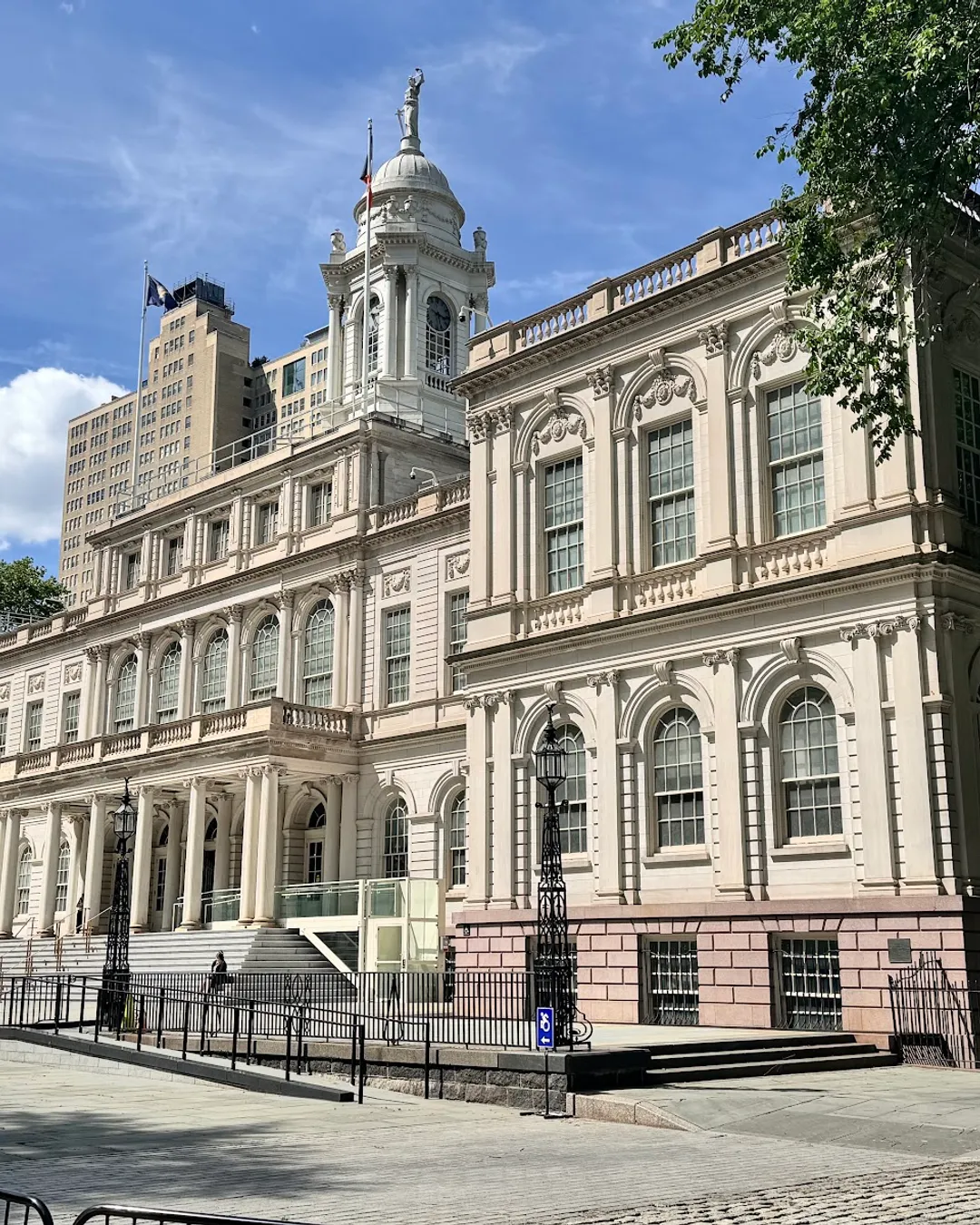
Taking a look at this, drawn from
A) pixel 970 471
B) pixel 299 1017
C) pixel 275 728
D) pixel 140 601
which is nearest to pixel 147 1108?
pixel 299 1017

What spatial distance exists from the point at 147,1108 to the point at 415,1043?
405cm

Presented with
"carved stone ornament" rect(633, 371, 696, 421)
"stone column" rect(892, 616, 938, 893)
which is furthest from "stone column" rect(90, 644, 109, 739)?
"stone column" rect(892, 616, 938, 893)

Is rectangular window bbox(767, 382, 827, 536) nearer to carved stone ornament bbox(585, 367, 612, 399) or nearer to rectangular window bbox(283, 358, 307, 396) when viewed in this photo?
carved stone ornament bbox(585, 367, 612, 399)

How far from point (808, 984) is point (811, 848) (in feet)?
7.89

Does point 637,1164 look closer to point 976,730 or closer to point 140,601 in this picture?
point 976,730

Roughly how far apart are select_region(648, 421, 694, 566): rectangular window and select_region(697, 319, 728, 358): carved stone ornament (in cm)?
160

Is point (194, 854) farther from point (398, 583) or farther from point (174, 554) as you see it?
point (174, 554)

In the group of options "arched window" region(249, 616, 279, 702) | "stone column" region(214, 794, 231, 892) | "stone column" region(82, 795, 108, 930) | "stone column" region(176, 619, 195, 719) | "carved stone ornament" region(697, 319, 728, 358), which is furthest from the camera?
"stone column" region(176, 619, 195, 719)

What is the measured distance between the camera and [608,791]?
92.8 ft

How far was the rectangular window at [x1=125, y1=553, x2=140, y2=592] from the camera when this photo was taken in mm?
52250

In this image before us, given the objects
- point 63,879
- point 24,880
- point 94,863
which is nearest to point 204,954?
point 94,863

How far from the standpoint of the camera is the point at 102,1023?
25906mm

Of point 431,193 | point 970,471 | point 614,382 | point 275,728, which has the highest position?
point 431,193

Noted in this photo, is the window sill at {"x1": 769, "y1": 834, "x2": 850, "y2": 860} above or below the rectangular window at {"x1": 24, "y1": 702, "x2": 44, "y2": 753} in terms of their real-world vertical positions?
below
